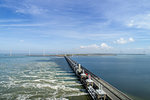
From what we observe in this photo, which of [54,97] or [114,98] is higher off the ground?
[114,98]

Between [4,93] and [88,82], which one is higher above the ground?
[88,82]

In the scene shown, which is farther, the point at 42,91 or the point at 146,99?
the point at 42,91

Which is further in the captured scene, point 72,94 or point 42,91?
point 42,91

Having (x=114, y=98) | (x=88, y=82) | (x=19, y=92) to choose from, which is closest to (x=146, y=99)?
(x=114, y=98)

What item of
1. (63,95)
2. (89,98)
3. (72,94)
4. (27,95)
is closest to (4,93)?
(27,95)

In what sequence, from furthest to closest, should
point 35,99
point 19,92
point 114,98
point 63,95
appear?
1. point 19,92
2. point 63,95
3. point 35,99
4. point 114,98

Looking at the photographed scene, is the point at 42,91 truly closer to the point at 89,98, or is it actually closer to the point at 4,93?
the point at 4,93

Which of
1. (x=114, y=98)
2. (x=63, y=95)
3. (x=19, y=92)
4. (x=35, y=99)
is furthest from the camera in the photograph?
(x=19, y=92)

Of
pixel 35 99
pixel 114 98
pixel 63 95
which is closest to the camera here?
pixel 114 98

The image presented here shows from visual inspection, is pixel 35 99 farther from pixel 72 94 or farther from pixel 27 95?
pixel 72 94
